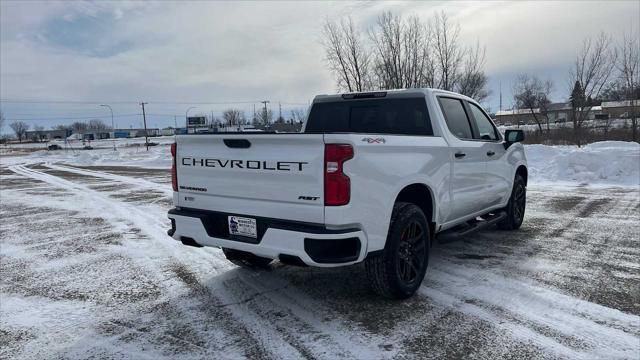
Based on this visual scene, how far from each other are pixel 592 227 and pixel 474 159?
10.1 ft

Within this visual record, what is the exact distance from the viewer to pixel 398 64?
1060 inches

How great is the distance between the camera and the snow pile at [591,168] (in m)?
12.8

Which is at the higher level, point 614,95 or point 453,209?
point 614,95

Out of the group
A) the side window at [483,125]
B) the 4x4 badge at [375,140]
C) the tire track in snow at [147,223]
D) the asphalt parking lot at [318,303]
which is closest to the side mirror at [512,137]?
the side window at [483,125]

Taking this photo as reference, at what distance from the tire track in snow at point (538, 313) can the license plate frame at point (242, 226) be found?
1.78 meters

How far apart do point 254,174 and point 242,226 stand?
1.54ft

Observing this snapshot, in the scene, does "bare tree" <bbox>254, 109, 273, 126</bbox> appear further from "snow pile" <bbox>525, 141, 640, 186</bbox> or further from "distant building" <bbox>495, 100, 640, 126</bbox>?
"snow pile" <bbox>525, 141, 640, 186</bbox>

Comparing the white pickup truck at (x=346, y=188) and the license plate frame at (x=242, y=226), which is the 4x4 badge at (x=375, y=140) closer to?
the white pickup truck at (x=346, y=188)

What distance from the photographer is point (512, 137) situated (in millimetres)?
6566

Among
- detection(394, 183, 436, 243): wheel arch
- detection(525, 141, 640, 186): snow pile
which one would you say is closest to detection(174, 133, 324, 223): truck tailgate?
detection(394, 183, 436, 243): wheel arch

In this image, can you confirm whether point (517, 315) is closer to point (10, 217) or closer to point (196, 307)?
point (196, 307)

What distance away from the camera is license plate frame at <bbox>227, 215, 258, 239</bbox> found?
13.2ft

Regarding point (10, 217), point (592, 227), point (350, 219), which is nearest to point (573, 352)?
point (350, 219)

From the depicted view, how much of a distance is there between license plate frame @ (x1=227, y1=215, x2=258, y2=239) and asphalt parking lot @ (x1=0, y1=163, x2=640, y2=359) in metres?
0.69
